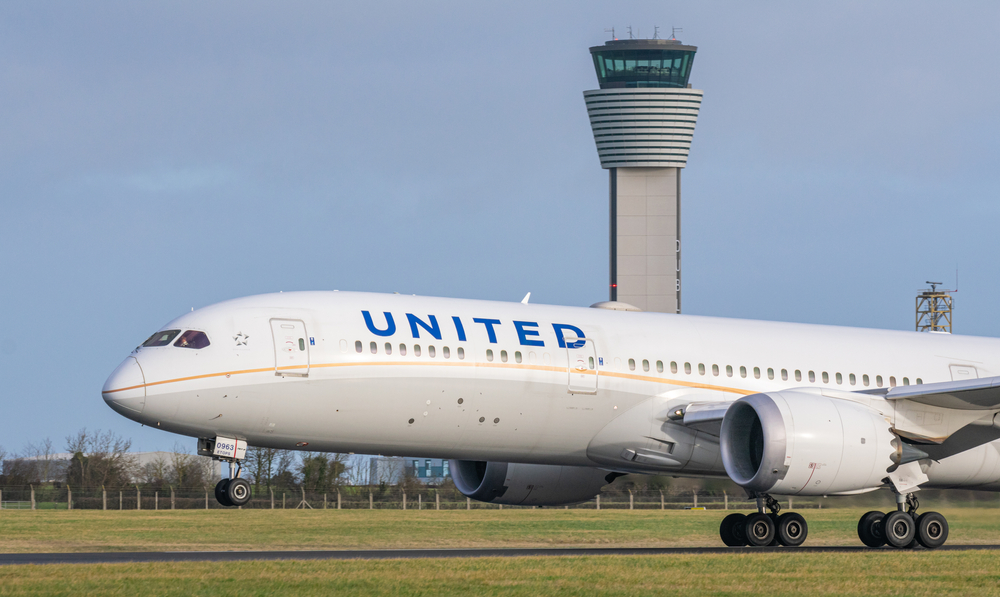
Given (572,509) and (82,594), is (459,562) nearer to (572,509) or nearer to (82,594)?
(82,594)

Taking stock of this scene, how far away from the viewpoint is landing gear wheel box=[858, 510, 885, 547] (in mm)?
24062

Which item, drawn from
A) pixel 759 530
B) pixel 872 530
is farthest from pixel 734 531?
pixel 872 530

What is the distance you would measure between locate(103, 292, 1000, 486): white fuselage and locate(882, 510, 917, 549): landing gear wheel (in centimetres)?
188

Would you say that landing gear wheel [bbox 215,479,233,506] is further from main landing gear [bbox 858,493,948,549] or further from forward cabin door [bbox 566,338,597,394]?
main landing gear [bbox 858,493,948,549]

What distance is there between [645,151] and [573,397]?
12325 centimetres

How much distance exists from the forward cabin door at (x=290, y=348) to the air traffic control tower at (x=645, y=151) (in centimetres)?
11730

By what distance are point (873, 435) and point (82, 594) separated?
1350 cm

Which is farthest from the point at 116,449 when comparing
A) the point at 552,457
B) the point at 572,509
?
the point at 552,457

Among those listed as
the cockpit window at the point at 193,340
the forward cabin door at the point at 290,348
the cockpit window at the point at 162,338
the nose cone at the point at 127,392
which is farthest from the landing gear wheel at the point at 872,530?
the nose cone at the point at 127,392

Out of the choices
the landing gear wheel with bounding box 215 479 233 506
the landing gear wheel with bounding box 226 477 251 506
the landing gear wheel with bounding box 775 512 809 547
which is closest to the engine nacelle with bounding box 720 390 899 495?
the landing gear wheel with bounding box 775 512 809 547

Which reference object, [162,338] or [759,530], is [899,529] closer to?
[759,530]

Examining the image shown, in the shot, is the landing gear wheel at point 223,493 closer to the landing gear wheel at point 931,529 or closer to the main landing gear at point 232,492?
the main landing gear at point 232,492

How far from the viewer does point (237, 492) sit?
69.3ft

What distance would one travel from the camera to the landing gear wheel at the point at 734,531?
2641 centimetres
